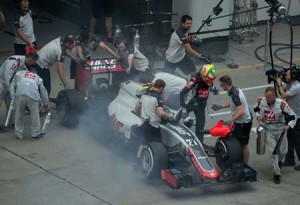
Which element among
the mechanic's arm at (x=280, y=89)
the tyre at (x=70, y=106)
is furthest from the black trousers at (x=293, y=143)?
the tyre at (x=70, y=106)

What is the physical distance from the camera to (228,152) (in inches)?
486

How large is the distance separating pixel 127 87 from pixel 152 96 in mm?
1637

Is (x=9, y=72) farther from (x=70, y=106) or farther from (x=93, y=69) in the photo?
(x=93, y=69)

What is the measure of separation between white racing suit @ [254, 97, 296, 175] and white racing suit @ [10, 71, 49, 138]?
12.9 feet

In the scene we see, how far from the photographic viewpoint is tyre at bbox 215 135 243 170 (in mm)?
12336

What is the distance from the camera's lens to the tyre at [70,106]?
1440 cm

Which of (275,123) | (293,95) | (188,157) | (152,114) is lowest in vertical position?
(188,157)

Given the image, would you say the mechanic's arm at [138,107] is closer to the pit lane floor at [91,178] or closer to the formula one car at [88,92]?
the pit lane floor at [91,178]

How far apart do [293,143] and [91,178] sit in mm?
3336

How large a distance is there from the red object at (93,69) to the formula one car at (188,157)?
173 centimetres

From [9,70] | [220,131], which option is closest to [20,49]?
[9,70]

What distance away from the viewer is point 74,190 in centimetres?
1191

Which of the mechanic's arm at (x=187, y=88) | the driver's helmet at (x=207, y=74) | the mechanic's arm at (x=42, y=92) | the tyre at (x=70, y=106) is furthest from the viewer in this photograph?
the tyre at (x=70, y=106)


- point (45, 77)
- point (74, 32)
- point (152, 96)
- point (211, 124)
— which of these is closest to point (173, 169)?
point (152, 96)
